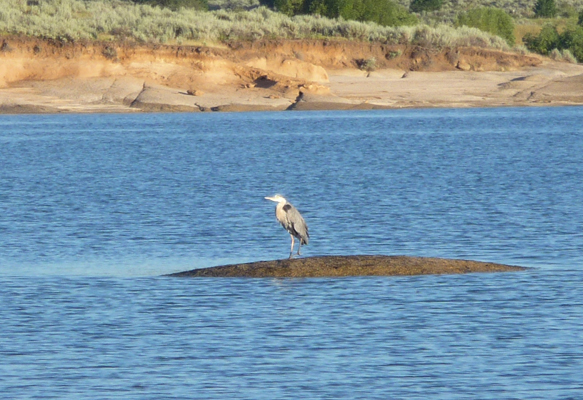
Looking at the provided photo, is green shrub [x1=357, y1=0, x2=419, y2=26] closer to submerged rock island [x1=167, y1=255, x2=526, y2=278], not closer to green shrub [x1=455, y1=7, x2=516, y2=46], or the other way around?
green shrub [x1=455, y1=7, x2=516, y2=46]

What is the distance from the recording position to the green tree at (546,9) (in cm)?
10806

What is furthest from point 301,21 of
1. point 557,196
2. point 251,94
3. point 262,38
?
point 557,196

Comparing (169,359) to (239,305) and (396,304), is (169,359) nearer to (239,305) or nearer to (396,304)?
(239,305)

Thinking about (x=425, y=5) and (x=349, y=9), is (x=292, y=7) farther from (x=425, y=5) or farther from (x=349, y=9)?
(x=425, y=5)

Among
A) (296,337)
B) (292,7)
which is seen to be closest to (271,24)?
(292,7)

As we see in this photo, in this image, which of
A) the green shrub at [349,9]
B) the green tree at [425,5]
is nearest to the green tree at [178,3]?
the green shrub at [349,9]

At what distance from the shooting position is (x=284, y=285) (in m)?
17.4

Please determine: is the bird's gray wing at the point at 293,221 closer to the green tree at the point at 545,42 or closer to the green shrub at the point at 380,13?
the green shrub at the point at 380,13

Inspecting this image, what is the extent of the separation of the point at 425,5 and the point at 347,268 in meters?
90.6

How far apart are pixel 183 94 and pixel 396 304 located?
47.9 metres

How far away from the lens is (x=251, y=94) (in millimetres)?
63406

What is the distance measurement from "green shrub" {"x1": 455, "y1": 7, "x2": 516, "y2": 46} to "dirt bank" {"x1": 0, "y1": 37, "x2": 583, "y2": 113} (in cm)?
1478

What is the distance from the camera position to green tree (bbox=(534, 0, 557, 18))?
355 ft

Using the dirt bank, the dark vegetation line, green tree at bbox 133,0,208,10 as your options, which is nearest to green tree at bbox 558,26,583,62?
the dark vegetation line
